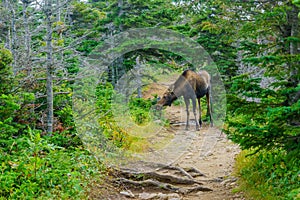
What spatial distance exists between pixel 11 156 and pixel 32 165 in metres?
0.61

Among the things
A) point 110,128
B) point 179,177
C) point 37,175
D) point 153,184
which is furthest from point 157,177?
point 37,175

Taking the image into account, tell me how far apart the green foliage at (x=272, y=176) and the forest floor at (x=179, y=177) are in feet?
1.08

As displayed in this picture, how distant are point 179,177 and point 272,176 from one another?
2.57 m

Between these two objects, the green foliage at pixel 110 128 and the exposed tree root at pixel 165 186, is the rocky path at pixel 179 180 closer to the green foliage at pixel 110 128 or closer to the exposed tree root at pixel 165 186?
the exposed tree root at pixel 165 186

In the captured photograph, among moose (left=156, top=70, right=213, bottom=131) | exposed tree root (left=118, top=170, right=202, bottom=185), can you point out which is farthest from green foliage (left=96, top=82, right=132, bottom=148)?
moose (left=156, top=70, right=213, bottom=131)

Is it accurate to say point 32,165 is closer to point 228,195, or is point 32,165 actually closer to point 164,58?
point 228,195

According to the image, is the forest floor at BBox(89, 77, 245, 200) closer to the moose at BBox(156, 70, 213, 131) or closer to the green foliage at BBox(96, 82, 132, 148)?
the green foliage at BBox(96, 82, 132, 148)

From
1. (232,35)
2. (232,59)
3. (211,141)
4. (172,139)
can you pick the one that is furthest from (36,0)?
(232,59)

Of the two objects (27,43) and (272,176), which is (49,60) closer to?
(27,43)

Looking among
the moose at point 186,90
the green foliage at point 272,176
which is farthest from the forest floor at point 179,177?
the moose at point 186,90

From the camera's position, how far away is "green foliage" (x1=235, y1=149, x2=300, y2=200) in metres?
5.00

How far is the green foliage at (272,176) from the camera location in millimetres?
5000

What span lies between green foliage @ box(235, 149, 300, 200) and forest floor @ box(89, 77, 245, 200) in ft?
1.08

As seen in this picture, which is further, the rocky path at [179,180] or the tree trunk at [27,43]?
the tree trunk at [27,43]
